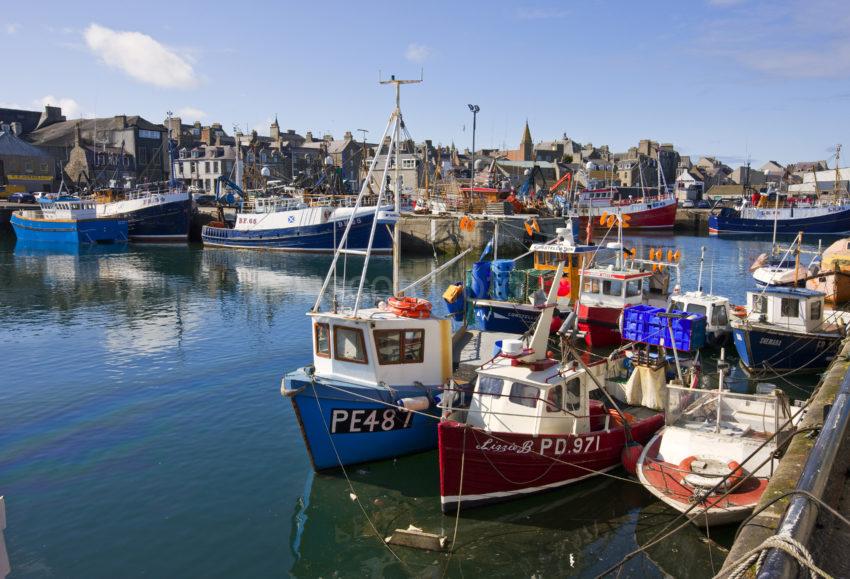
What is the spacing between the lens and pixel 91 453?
14.4 metres

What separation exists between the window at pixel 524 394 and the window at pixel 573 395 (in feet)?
2.51

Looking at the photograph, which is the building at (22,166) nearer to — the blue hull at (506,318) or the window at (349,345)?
the blue hull at (506,318)

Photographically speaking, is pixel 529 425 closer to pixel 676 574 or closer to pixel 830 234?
pixel 676 574

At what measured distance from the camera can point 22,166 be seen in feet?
284

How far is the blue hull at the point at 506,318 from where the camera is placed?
76.1 feet

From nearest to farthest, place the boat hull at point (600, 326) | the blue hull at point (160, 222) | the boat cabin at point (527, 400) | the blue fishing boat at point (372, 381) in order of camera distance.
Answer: the boat cabin at point (527, 400) < the blue fishing boat at point (372, 381) < the boat hull at point (600, 326) < the blue hull at point (160, 222)

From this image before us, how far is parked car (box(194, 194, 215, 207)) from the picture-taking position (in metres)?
78.4

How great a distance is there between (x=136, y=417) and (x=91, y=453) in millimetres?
2205

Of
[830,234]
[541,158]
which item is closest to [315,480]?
[830,234]

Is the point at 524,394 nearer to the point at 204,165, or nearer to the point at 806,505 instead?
the point at 806,505

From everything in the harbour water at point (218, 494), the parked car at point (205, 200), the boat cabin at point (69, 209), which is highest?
the parked car at point (205, 200)

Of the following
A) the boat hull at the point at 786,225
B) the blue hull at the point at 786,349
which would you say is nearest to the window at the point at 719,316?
the blue hull at the point at 786,349

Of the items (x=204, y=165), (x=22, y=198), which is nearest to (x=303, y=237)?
(x=204, y=165)

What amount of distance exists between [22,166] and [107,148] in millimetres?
10918
